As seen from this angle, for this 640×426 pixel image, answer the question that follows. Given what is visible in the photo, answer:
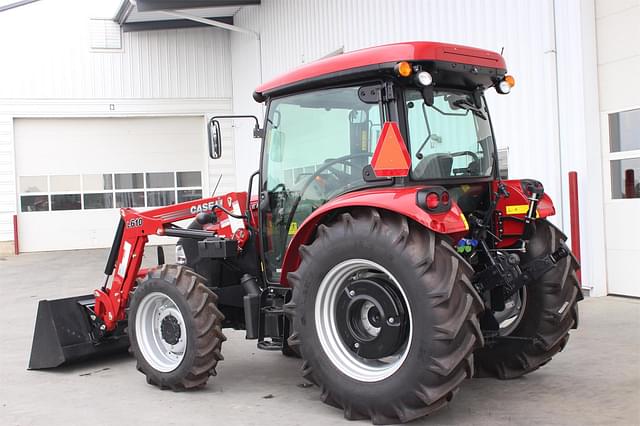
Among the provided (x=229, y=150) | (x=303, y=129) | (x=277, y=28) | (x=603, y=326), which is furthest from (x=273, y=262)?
(x=229, y=150)

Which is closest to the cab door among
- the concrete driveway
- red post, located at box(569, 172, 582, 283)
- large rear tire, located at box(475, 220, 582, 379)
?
the concrete driveway

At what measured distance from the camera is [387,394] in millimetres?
4023

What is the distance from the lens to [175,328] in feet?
17.1

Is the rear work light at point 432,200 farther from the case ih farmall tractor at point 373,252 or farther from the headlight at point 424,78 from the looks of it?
the headlight at point 424,78

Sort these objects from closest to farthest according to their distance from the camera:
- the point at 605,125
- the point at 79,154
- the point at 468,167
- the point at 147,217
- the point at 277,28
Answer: the point at 468,167, the point at 147,217, the point at 605,125, the point at 277,28, the point at 79,154

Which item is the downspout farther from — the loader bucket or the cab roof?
the loader bucket

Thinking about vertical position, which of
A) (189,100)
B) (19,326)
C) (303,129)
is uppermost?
(189,100)

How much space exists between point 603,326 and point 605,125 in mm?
2637

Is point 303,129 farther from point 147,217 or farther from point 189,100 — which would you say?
point 189,100

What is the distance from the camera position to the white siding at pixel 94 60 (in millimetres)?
19312

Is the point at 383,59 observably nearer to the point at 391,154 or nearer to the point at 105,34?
the point at 391,154

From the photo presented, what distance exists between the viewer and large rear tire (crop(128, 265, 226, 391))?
4.97 meters

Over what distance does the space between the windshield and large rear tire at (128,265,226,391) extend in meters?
1.83

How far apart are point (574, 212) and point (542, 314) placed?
364 centimetres
